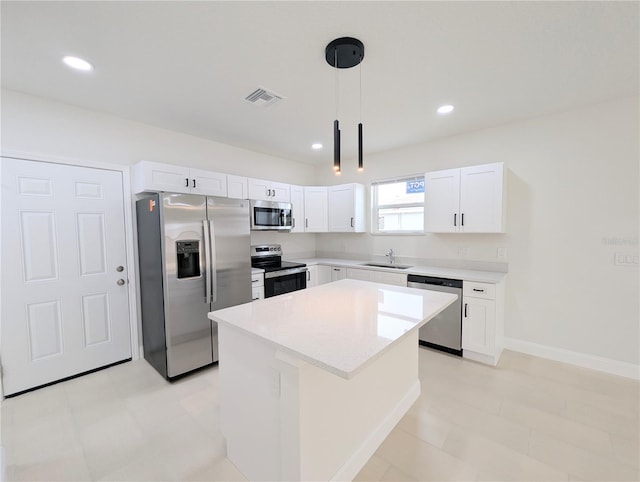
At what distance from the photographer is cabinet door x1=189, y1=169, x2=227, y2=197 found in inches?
124

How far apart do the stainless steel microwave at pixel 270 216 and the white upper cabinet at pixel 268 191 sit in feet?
0.44

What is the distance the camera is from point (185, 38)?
5.48 feet

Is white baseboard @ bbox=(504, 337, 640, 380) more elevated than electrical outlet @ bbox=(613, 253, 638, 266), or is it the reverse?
electrical outlet @ bbox=(613, 253, 638, 266)

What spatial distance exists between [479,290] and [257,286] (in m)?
2.51

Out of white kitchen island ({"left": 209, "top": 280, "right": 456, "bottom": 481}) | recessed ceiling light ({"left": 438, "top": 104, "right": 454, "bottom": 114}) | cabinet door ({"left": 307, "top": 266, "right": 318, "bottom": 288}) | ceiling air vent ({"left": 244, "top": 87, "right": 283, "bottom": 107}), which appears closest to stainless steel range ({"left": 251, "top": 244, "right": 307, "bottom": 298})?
cabinet door ({"left": 307, "top": 266, "right": 318, "bottom": 288})

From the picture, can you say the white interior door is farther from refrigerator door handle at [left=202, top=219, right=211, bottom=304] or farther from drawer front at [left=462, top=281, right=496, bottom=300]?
drawer front at [left=462, top=281, right=496, bottom=300]

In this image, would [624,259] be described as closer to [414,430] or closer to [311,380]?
[414,430]

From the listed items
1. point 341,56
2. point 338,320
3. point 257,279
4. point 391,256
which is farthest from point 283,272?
point 341,56

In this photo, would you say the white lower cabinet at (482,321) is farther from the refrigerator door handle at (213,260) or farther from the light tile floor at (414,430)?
the refrigerator door handle at (213,260)

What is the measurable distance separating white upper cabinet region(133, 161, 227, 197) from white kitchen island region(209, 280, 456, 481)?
1.93 m

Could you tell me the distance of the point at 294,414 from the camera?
4.17 feet

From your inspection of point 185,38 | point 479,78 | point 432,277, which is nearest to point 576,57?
point 479,78

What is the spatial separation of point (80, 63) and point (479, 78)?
2971 millimetres

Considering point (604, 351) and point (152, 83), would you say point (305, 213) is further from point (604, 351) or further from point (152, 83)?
point (604, 351)
